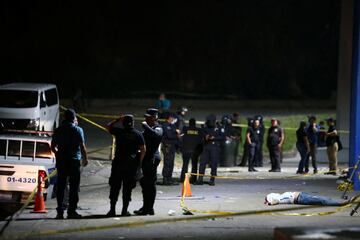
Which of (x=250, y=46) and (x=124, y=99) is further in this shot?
(x=250, y=46)

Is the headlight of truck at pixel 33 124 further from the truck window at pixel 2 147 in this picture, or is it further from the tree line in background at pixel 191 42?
the tree line in background at pixel 191 42

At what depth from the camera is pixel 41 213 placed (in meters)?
14.2

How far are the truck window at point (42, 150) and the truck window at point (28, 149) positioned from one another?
100 mm

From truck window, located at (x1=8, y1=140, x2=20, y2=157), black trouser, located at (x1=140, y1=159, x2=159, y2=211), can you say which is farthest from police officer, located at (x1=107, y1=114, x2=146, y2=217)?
truck window, located at (x1=8, y1=140, x2=20, y2=157)

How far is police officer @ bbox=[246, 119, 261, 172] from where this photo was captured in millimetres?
23359

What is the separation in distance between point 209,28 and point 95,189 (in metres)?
30.2

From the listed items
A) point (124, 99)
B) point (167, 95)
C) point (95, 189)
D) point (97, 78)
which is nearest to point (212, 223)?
point (95, 189)

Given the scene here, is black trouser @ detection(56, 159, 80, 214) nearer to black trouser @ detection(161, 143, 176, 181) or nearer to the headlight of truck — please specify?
black trouser @ detection(161, 143, 176, 181)

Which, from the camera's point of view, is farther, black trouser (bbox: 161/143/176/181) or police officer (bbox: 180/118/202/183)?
police officer (bbox: 180/118/202/183)

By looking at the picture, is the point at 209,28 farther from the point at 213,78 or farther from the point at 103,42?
the point at 103,42

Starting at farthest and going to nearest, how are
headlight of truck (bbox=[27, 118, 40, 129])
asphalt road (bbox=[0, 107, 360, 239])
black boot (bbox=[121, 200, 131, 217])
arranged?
headlight of truck (bbox=[27, 118, 40, 129]) < black boot (bbox=[121, 200, 131, 217]) < asphalt road (bbox=[0, 107, 360, 239])

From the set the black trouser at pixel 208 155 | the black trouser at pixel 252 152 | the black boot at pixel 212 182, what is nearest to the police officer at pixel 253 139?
the black trouser at pixel 252 152

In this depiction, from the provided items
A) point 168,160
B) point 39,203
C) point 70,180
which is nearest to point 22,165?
point 39,203

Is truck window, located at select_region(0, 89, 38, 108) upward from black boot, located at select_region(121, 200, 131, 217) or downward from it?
upward
